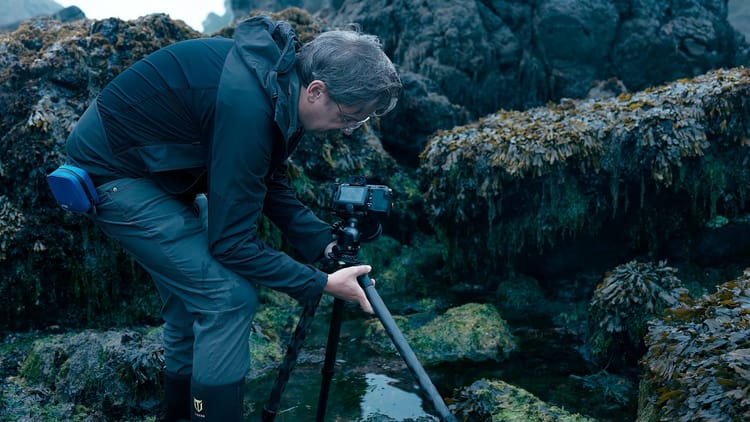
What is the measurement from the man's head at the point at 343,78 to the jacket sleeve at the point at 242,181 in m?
0.23

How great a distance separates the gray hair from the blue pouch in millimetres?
1079

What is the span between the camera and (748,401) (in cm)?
209

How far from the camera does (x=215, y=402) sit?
2436mm

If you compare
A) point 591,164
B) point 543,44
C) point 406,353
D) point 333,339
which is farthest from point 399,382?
point 543,44

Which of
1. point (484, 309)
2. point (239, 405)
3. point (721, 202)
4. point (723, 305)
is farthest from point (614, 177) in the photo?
point (239, 405)

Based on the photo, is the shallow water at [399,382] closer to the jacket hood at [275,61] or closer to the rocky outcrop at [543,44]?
the jacket hood at [275,61]

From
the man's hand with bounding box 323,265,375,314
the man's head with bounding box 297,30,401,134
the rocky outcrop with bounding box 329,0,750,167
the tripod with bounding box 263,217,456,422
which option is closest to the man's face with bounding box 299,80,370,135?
A: the man's head with bounding box 297,30,401,134

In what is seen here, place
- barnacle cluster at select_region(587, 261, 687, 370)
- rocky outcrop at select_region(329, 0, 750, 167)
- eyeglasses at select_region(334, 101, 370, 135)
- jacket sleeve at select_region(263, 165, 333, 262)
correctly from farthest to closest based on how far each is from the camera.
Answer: rocky outcrop at select_region(329, 0, 750, 167) < barnacle cluster at select_region(587, 261, 687, 370) < jacket sleeve at select_region(263, 165, 333, 262) < eyeglasses at select_region(334, 101, 370, 135)

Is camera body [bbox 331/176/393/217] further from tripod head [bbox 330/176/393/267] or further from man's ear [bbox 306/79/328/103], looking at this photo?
man's ear [bbox 306/79/328/103]

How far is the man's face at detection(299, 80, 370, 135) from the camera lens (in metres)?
2.35

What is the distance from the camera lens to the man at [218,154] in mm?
2256

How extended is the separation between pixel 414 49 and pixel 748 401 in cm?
1085

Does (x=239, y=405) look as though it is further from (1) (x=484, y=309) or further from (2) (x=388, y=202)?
(1) (x=484, y=309)

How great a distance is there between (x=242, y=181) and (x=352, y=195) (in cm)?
58
